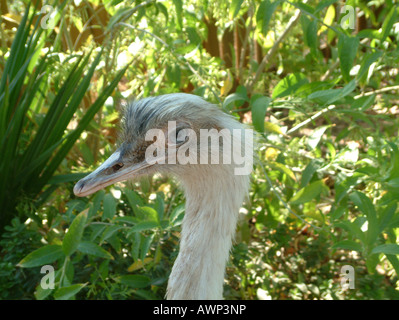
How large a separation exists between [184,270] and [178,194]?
0.74m

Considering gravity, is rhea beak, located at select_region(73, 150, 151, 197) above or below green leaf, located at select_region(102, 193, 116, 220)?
below

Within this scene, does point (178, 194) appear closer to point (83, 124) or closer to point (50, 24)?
point (83, 124)

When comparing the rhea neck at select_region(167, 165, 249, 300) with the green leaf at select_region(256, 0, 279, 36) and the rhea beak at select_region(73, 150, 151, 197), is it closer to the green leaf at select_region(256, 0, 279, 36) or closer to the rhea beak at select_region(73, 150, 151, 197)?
the rhea beak at select_region(73, 150, 151, 197)

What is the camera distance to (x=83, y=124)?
204 cm

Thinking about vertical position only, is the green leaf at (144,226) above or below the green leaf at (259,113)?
below

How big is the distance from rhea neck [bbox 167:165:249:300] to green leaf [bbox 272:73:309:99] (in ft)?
1.81

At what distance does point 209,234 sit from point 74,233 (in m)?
0.38

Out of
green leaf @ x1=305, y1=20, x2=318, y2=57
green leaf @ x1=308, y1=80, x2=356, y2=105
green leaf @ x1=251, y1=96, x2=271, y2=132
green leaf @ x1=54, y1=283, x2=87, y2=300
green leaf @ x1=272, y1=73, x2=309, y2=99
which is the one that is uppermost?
green leaf @ x1=305, y1=20, x2=318, y2=57

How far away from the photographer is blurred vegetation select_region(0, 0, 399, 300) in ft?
5.06

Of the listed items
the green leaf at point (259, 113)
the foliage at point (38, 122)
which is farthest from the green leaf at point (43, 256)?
the green leaf at point (259, 113)

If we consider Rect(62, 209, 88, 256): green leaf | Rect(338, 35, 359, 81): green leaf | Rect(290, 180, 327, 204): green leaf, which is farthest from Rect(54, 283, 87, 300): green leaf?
Rect(338, 35, 359, 81): green leaf

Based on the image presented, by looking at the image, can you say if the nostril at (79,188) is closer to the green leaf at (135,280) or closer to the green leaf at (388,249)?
the green leaf at (135,280)

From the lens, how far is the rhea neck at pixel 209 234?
127cm

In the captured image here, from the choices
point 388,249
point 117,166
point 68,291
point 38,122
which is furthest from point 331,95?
point 38,122
